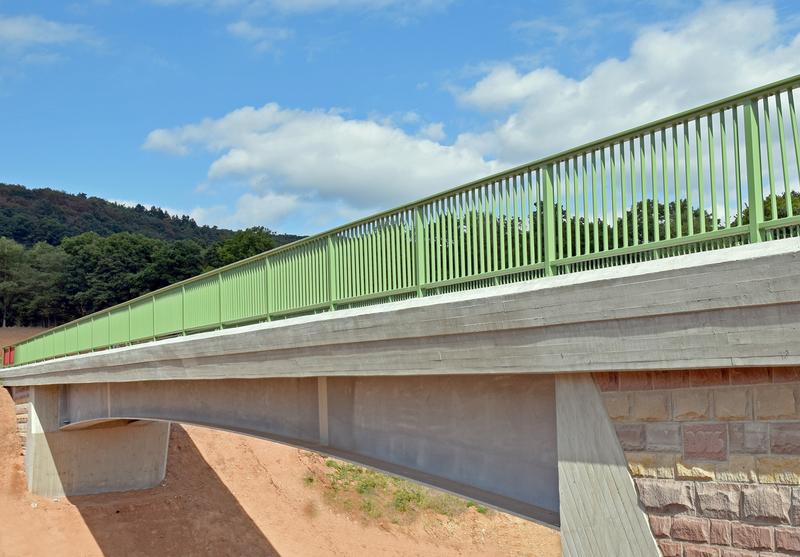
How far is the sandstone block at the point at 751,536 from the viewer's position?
4.31m

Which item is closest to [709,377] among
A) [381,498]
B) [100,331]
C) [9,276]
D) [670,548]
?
[670,548]

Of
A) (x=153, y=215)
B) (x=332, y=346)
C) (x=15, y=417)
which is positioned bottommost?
(x=15, y=417)

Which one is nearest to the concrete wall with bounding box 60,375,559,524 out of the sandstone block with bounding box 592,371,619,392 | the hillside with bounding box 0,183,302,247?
the sandstone block with bounding box 592,371,619,392

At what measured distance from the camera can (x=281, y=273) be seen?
36.4 feet

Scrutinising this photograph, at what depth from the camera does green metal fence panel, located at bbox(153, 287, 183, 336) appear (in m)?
14.7

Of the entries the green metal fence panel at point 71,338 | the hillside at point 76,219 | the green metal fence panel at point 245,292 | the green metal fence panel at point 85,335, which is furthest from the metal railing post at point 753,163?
the hillside at point 76,219

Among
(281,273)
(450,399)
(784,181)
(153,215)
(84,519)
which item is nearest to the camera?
(784,181)

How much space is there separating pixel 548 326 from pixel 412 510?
24.1m

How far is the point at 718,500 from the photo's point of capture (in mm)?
4520

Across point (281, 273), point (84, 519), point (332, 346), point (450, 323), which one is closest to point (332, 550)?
point (84, 519)

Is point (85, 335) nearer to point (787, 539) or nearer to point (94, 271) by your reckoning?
point (787, 539)

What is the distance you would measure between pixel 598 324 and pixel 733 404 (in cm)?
100

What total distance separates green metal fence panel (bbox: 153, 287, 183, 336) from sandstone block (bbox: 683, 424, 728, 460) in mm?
11362

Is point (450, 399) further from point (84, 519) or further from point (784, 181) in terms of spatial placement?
point (84, 519)
